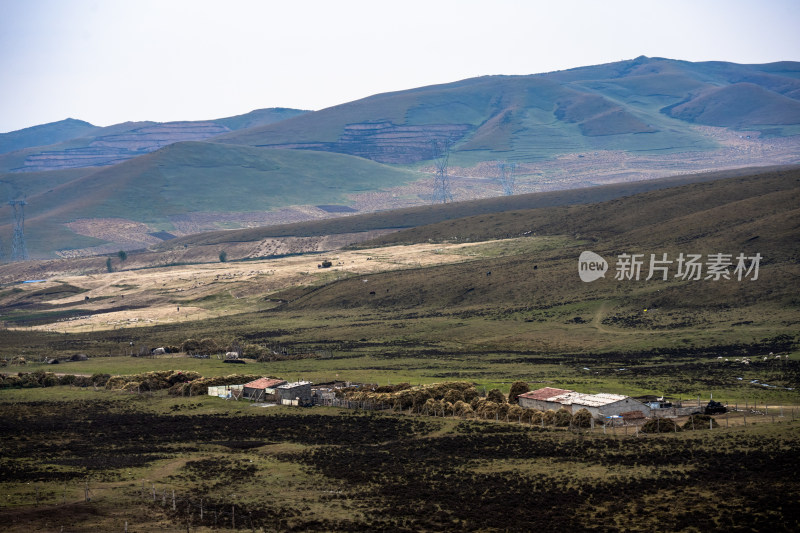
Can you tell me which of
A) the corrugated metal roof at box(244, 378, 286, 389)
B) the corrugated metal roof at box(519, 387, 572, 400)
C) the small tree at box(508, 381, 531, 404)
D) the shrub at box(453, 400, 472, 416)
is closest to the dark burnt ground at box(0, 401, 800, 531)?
the shrub at box(453, 400, 472, 416)

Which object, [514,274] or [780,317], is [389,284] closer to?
[514,274]

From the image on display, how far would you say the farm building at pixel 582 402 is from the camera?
57312 mm

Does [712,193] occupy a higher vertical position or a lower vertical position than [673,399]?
higher

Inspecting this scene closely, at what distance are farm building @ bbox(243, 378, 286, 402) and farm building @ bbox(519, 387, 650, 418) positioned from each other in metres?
20.7

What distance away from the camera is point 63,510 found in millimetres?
39406

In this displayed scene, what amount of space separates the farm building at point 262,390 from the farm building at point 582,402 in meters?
20.7

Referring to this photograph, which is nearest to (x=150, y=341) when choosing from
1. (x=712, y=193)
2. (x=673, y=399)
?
(x=673, y=399)

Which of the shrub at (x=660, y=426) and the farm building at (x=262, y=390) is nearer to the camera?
the shrub at (x=660, y=426)

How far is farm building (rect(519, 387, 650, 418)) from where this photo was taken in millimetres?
57312

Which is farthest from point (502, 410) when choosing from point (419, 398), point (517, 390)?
point (419, 398)

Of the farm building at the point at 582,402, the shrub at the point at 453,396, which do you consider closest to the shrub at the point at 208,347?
the shrub at the point at 453,396

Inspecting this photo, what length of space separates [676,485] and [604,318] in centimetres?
7145

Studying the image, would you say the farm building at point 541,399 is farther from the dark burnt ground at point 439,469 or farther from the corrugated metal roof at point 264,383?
the corrugated metal roof at point 264,383

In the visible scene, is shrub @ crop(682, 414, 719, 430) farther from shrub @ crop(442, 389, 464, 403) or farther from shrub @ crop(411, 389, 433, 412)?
shrub @ crop(411, 389, 433, 412)
